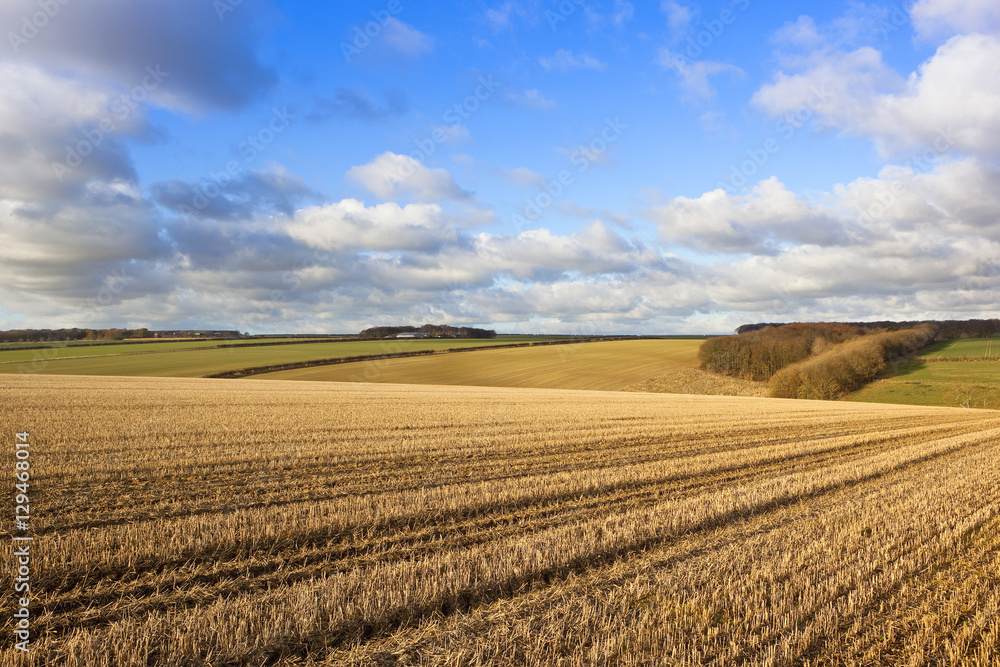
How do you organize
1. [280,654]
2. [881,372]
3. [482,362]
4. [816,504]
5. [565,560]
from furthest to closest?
[482,362] < [881,372] < [816,504] < [565,560] < [280,654]

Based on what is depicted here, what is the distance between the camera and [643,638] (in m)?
5.16

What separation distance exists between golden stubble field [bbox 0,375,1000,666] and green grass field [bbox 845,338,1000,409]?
1674 inches

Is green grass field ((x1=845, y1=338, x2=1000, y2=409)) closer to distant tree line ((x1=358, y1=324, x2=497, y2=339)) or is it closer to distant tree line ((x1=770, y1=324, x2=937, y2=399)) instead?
distant tree line ((x1=770, y1=324, x2=937, y2=399))

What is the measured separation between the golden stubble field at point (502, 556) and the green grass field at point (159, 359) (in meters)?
57.2

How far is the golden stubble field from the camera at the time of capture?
5.11 meters

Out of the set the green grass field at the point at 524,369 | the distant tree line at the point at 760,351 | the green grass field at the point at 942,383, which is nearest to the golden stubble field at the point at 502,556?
the green grass field at the point at 942,383

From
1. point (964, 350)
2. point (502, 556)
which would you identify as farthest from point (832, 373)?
point (502, 556)

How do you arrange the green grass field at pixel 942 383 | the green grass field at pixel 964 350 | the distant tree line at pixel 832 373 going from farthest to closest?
the green grass field at pixel 964 350 < the distant tree line at pixel 832 373 < the green grass field at pixel 942 383

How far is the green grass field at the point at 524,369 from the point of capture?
63625 millimetres

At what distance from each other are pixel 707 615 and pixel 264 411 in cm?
2403

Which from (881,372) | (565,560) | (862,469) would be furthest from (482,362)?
(565,560)

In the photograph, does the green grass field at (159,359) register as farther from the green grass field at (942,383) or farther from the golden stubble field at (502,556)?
the green grass field at (942,383)

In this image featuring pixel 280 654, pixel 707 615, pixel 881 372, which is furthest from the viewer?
pixel 881 372

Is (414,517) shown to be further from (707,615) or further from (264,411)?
(264,411)
